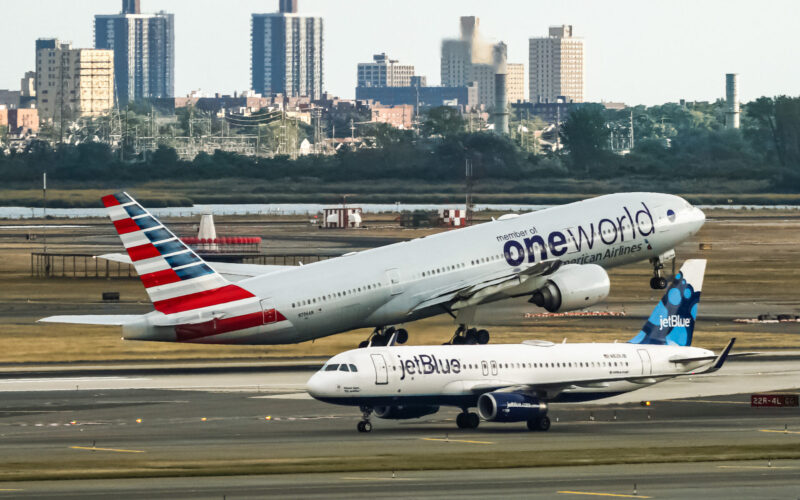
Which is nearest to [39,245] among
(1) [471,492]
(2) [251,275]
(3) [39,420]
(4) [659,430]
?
(2) [251,275]

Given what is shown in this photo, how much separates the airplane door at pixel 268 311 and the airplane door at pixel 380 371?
471 inches

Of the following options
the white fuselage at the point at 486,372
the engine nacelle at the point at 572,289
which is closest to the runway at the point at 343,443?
the white fuselage at the point at 486,372

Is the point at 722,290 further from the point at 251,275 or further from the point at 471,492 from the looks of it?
the point at 471,492

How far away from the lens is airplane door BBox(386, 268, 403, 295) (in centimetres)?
7119

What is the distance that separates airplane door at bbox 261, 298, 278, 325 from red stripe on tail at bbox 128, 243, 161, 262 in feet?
21.2

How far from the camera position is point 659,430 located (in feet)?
192

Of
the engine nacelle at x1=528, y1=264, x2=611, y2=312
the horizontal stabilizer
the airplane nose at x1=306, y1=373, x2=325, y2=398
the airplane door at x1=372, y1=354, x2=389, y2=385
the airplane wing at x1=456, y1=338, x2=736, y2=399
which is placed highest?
the engine nacelle at x1=528, y1=264, x2=611, y2=312

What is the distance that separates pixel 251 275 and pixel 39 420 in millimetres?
18879

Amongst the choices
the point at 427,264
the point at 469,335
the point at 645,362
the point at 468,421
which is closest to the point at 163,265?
the point at 468,421

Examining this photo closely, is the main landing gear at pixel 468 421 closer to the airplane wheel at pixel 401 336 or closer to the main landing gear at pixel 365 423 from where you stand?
the main landing gear at pixel 365 423

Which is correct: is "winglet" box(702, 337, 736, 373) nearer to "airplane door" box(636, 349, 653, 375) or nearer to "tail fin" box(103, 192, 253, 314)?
"airplane door" box(636, 349, 653, 375)

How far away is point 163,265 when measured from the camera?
6266 cm

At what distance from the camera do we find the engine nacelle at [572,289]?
73562 millimetres

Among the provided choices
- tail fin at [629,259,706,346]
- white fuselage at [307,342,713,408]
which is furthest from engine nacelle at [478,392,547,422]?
tail fin at [629,259,706,346]
